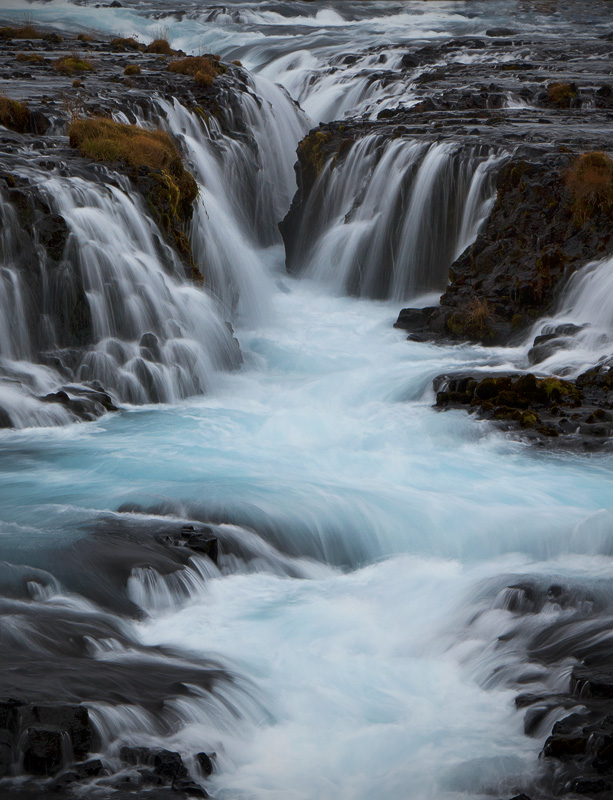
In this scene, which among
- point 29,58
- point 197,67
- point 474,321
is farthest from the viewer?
point 29,58

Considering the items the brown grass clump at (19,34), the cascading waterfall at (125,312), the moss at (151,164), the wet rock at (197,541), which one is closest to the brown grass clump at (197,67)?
the moss at (151,164)

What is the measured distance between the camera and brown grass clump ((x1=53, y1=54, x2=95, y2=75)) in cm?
2225

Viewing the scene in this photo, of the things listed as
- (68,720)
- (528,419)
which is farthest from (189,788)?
(528,419)

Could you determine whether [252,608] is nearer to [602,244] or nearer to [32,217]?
[32,217]

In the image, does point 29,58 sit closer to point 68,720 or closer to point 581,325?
point 581,325

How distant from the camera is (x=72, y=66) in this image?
22.7 meters

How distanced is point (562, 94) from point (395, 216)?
743 cm

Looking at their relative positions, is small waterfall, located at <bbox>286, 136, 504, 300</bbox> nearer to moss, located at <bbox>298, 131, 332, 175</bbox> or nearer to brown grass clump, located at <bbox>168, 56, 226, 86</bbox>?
moss, located at <bbox>298, 131, 332, 175</bbox>

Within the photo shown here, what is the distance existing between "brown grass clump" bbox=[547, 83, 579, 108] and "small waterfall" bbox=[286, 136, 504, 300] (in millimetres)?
5724

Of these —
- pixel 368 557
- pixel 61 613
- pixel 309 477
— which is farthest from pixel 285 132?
pixel 61 613

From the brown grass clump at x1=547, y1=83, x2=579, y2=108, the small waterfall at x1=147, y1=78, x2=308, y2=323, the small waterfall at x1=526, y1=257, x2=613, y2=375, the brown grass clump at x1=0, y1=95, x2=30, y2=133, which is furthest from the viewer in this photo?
the brown grass clump at x1=547, y1=83, x2=579, y2=108

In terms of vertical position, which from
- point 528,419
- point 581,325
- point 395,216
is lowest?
point 528,419

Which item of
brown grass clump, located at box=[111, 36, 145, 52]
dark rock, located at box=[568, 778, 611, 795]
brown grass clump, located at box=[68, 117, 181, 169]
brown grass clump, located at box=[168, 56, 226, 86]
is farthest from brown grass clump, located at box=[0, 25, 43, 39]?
dark rock, located at box=[568, 778, 611, 795]

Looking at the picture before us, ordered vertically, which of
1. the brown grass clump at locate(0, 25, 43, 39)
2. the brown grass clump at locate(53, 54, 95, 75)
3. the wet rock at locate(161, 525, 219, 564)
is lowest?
the wet rock at locate(161, 525, 219, 564)
